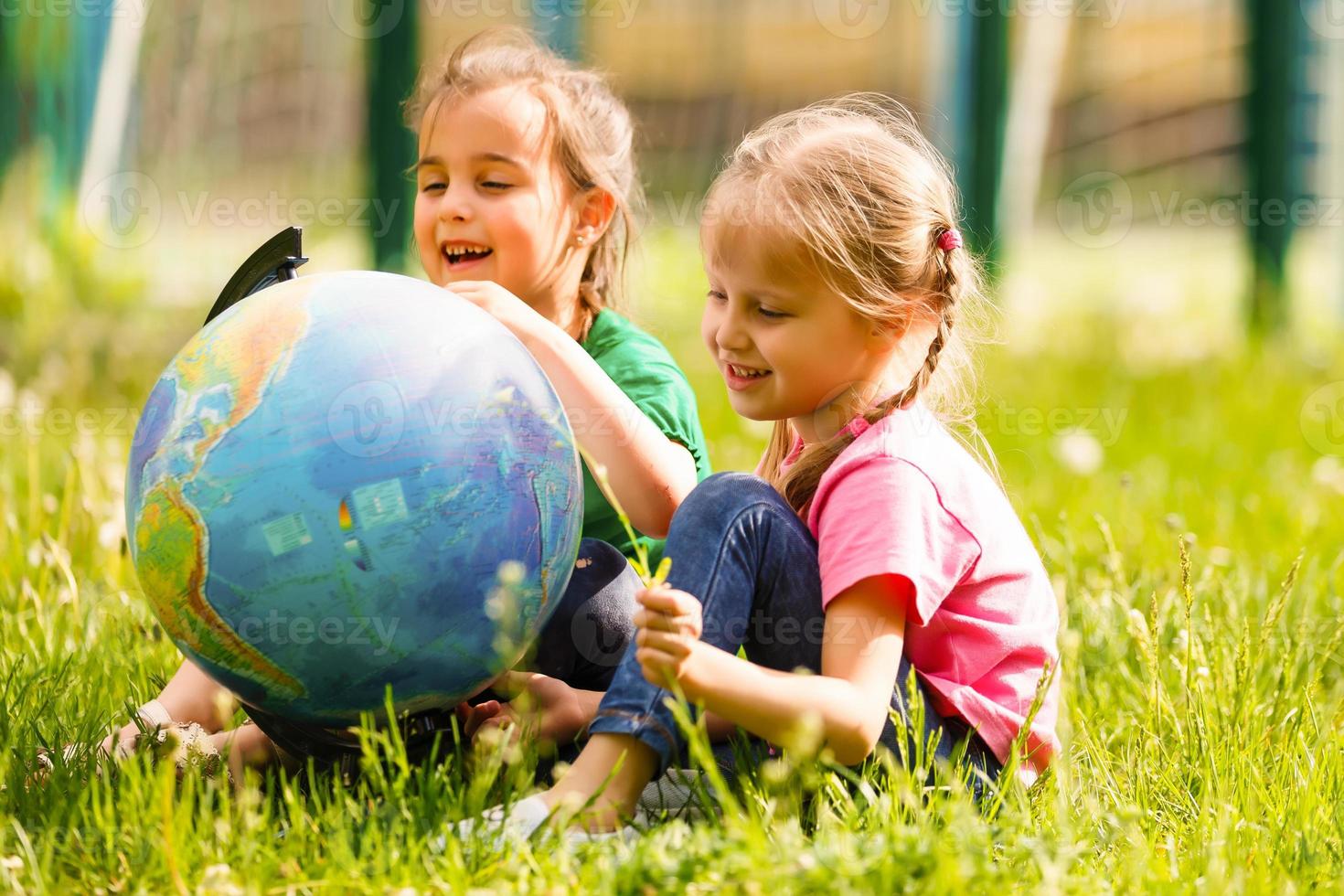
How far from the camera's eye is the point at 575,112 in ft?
12.4

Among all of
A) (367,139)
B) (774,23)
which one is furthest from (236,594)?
(774,23)

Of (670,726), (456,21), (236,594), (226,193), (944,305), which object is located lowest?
(670,726)

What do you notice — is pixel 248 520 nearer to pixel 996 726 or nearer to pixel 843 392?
pixel 843 392

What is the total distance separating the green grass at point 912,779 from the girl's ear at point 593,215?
4.53 feet

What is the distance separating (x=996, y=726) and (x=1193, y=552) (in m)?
2.03

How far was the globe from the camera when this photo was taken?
2500 mm

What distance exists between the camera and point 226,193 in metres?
9.87

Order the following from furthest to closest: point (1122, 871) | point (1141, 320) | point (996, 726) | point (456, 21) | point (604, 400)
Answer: point (456, 21)
point (1141, 320)
point (604, 400)
point (996, 726)
point (1122, 871)

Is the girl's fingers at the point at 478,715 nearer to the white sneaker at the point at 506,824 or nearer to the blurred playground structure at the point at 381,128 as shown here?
the white sneaker at the point at 506,824

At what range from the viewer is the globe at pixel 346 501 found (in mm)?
2500
